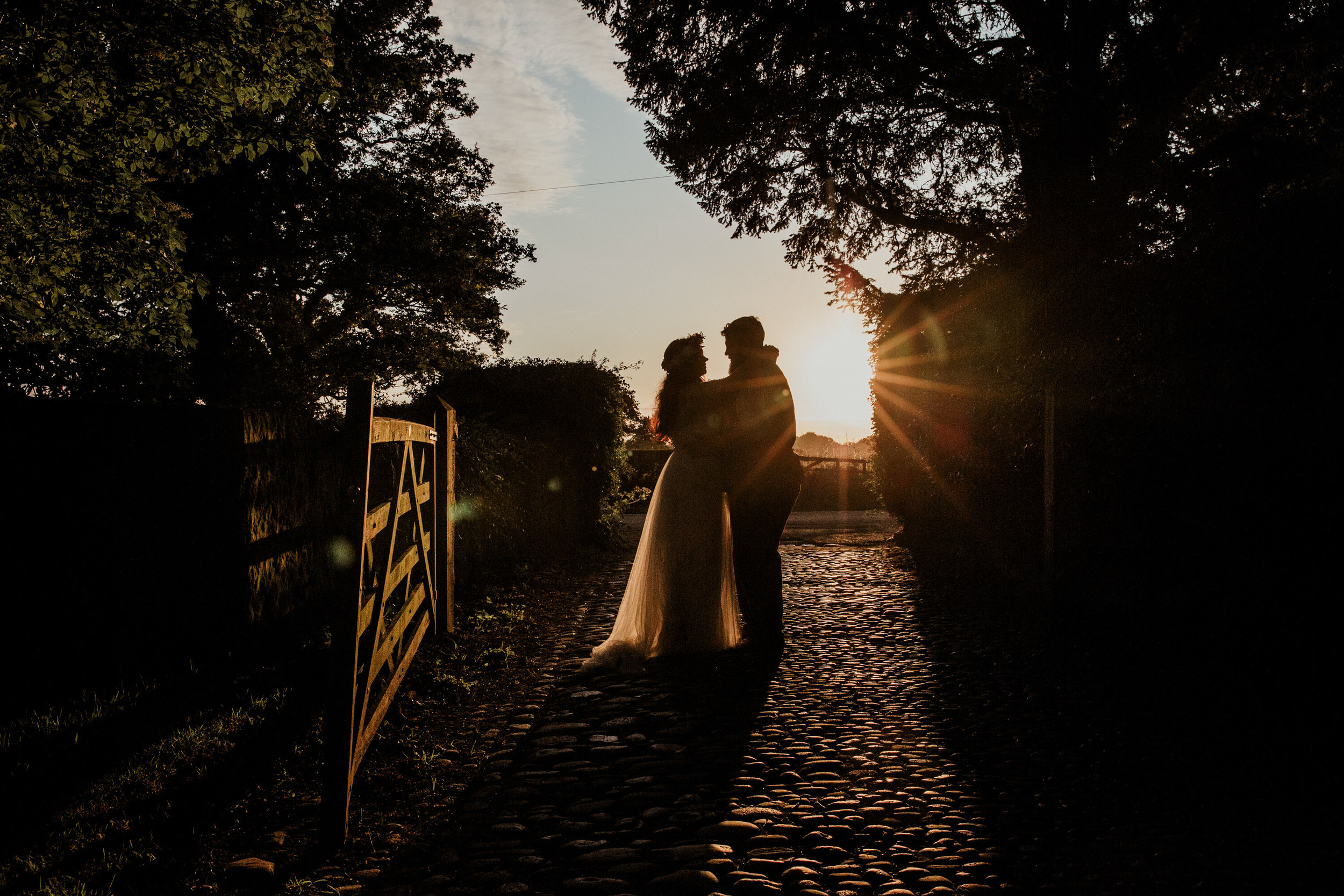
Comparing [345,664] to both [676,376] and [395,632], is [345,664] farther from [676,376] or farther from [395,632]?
[676,376]

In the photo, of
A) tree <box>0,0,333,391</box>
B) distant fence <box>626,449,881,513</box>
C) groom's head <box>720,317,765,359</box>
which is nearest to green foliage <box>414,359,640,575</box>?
tree <box>0,0,333,391</box>

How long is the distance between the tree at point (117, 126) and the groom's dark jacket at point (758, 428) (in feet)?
18.2

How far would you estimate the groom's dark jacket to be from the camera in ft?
19.2

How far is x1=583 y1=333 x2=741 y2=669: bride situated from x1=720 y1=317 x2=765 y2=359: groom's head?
0.24 m

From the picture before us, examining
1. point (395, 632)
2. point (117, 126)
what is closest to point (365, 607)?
point (395, 632)

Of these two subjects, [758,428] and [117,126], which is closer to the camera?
[758,428]

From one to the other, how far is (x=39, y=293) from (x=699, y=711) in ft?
26.2

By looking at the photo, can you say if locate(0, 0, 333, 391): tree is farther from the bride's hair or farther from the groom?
the groom

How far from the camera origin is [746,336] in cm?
598

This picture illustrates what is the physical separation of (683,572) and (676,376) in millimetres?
1430

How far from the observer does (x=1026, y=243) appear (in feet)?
33.7

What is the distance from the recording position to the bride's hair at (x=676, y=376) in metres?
6.00

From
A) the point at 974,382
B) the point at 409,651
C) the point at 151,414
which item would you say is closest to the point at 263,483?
the point at 151,414

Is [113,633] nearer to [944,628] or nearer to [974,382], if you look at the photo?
[944,628]
